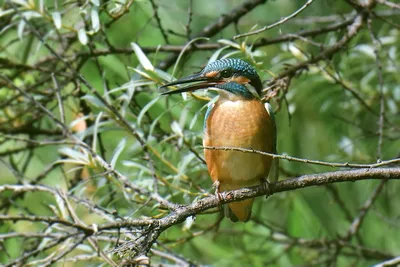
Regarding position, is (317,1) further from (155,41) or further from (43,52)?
(43,52)

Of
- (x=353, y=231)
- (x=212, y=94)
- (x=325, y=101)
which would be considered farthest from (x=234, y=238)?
(x=212, y=94)

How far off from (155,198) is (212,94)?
58cm

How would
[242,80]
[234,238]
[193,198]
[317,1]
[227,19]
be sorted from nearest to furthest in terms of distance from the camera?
[242,80]
[193,198]
[227,19]
[234,238]
[317,1]

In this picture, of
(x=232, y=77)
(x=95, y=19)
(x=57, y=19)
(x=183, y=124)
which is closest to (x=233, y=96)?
(x=232, y=77)

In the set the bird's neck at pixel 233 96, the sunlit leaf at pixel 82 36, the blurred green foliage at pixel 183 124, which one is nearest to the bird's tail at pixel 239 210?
the blurred green foliage at pixel 183 124

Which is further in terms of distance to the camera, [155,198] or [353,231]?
[353,231]

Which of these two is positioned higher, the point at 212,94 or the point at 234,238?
the point at 212,94

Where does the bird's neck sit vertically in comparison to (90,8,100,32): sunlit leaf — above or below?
below

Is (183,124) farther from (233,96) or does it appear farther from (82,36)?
(82,36)

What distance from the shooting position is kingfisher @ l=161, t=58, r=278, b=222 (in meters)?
2.51

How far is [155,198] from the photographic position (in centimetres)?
237

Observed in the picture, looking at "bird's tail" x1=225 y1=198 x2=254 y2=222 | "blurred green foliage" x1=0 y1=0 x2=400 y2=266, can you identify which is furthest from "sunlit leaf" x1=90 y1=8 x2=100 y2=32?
"bird's tail" x1=225 y1=198 x2=254 y2=222

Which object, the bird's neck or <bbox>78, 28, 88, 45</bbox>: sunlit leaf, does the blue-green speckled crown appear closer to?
the bird's neck

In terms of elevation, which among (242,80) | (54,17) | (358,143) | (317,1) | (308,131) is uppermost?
(54,17)
